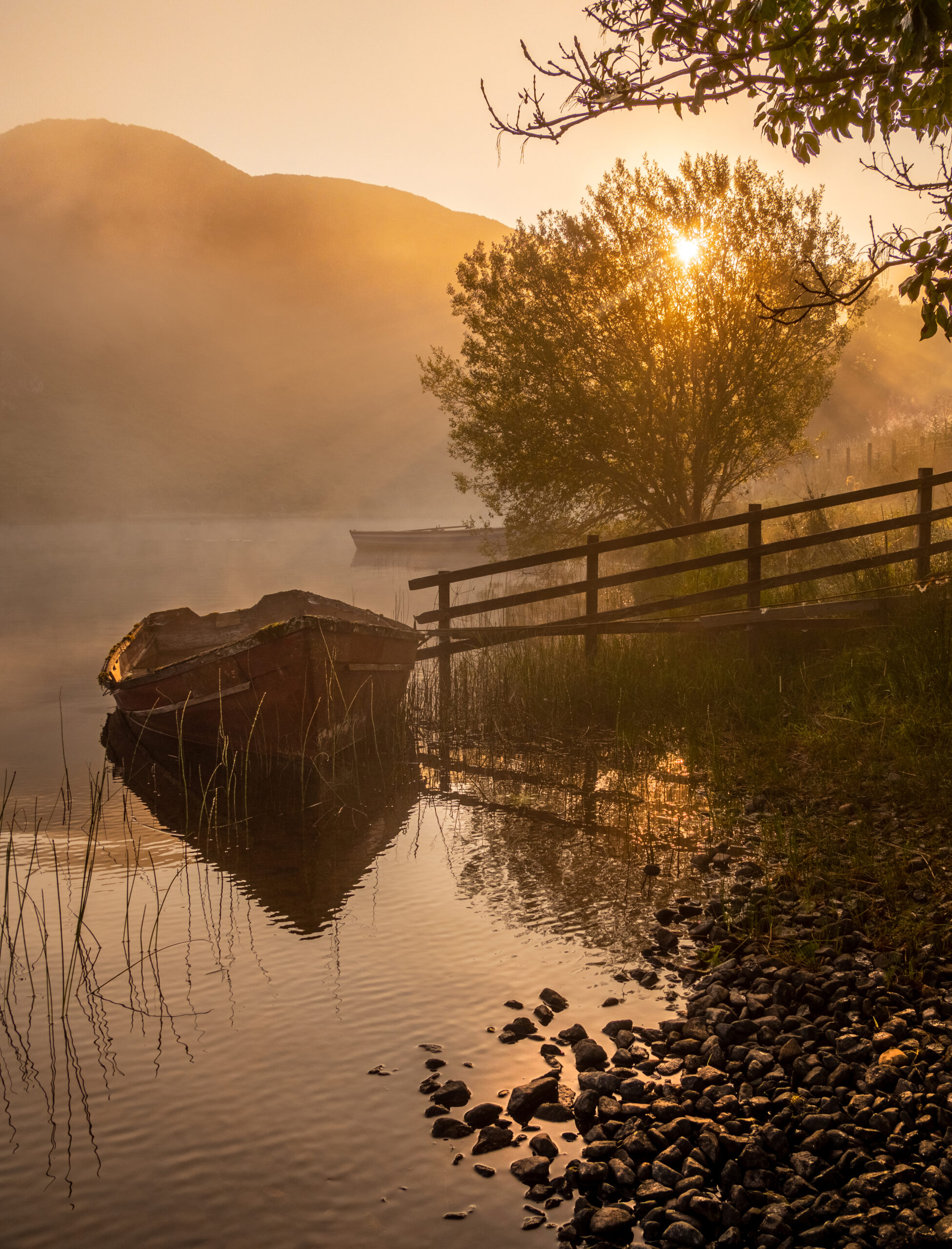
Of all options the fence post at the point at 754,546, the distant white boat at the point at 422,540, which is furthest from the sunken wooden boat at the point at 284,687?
the distant white boat at the point at 422,540

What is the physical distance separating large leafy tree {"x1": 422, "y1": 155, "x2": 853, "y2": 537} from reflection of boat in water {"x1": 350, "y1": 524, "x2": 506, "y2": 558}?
102 feet

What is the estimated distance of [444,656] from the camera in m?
15.0

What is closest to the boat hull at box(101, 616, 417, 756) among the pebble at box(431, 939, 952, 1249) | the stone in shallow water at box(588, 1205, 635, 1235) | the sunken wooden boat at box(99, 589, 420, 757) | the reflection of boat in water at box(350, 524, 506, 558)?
the sunken wooden boat at box(99, 589, 420, 757)

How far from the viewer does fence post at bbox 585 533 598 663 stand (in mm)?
13523

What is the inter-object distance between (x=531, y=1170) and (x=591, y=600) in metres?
9.95

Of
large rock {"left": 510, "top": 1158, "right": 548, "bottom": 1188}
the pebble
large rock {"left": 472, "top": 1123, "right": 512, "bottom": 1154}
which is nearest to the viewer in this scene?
the pebble

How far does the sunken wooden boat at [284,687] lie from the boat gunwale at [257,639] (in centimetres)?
1

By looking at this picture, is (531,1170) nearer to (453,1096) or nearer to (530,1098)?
(530,1098)

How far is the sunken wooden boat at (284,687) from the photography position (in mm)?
11789

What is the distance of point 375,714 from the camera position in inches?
543

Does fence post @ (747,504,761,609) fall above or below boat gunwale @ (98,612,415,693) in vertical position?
above

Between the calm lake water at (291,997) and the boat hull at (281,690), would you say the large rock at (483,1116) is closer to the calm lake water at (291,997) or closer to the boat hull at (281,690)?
the calm lake water at (291,997)

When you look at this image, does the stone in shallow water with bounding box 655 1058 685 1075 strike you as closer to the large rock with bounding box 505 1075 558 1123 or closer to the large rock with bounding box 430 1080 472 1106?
the large rock with bounding box 505 1075 558 1123

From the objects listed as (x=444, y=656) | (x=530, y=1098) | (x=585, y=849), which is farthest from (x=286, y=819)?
(x=530, y=1098)
